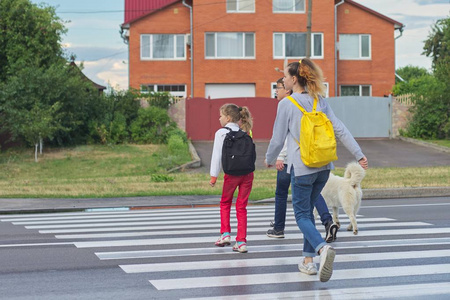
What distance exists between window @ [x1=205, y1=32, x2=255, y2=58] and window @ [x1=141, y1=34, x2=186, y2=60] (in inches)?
70.6

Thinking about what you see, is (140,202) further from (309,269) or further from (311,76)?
(311,76)

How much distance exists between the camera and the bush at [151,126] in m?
32.9

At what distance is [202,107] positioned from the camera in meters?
34.9

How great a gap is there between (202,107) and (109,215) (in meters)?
21.5

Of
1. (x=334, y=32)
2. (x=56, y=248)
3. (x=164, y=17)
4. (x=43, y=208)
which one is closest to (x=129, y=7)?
(x=164, y=17)

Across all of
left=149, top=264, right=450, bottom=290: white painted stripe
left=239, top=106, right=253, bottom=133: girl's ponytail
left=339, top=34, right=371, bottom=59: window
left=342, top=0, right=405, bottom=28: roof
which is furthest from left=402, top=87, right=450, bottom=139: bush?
left=149, top=264, right=450, bottom=290: white painted stripe

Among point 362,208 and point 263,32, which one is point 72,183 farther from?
point 263,32

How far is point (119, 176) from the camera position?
23.6 metres

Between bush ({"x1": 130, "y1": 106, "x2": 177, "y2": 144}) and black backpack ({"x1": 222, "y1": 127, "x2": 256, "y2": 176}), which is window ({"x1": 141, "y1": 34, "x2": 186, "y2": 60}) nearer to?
bush ({"x1": 130, "y1": 106, "x2": 177, "y2": 144})

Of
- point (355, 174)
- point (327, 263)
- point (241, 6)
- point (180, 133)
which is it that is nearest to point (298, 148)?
point (327, 263)

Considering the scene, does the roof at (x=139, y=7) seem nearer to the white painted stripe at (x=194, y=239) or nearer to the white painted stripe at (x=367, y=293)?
the white painted stripe at (x=194, y=239)

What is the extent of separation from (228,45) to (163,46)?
3946 millimetres

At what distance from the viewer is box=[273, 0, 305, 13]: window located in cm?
4062

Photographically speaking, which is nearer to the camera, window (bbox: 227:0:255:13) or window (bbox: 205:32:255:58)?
window (bbox: 227:0:255:13)
